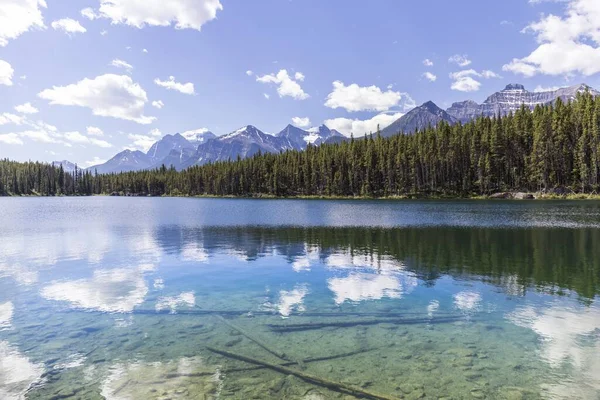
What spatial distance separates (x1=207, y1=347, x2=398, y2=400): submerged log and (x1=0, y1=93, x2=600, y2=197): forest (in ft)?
403

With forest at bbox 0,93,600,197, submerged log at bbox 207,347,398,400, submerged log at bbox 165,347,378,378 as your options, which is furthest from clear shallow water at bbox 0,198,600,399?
forest at bbox 0,93,600,197

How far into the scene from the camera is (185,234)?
4447 centimetres

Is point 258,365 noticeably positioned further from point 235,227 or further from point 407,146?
point 407,146

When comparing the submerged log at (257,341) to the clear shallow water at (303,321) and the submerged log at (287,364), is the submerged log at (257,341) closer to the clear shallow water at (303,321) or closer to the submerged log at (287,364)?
the clear shallow water at (303,321)

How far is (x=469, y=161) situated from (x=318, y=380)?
450 ft

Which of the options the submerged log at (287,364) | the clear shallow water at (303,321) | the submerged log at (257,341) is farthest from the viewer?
the submerged log at (257,341)

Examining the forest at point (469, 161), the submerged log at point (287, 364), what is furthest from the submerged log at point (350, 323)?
the forest at point (469, 161)

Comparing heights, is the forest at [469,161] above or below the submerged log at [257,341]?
above

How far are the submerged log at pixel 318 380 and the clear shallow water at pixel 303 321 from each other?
201 millimetres

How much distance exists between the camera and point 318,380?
10.2 meters

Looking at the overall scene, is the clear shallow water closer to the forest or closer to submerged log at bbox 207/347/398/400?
submerged log at bbox 207/347/398/400

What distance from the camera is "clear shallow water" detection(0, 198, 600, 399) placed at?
10.1 meters

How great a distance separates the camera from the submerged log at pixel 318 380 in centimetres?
929

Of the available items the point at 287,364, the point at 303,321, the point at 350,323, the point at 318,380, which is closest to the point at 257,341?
the point at 287,364
